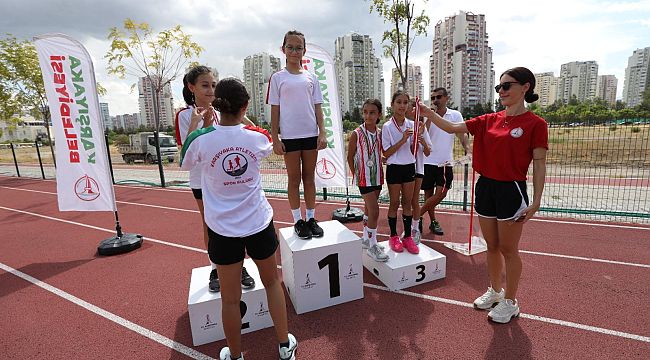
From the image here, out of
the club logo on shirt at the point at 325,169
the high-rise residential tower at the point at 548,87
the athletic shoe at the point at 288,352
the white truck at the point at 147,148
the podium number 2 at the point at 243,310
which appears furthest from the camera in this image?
the high-rise residential tower at the point at 548,87

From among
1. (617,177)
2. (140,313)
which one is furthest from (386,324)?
(617,177)

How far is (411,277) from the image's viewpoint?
3.61 metres

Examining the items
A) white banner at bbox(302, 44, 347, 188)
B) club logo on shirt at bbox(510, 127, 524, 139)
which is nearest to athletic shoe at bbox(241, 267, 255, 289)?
club logo on shirt at bbox(510, 127, 524, 139)

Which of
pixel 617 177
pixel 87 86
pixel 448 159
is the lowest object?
pixel 617 177

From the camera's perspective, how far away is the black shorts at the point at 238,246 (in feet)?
6.66

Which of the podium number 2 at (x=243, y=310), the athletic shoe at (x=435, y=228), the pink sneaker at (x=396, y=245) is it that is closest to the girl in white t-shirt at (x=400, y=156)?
the pink sneaker at (x=396, y=245)

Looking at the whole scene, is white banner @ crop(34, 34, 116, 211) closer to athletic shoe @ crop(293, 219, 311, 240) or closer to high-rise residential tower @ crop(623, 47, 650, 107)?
athletic shoe @ crop(293, 219, 311, 240)

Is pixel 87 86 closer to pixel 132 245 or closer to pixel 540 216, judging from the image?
pixel 132 245

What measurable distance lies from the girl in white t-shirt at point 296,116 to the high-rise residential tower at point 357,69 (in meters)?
46.9

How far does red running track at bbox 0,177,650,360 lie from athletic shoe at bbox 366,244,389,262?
0.91 feet

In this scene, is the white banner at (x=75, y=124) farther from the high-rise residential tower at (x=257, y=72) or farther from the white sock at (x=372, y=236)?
the high-rise residential tower at (x=257, y=72)

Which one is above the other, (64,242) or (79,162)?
(79,162)

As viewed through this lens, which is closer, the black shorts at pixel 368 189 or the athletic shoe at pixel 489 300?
the athletic shoe at pixel 489 300

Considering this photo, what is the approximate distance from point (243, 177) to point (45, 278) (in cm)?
415
